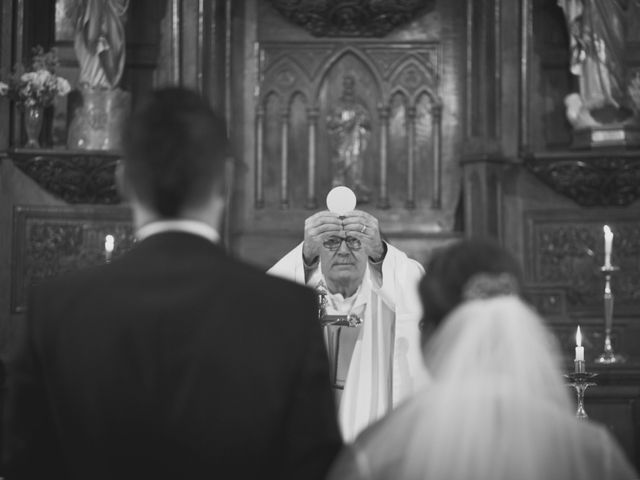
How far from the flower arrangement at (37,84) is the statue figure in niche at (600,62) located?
3.92 m

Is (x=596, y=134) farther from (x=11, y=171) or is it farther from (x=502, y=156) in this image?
(x=11, y=171)

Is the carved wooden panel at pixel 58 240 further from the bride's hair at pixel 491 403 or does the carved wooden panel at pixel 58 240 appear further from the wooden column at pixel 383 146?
the bride's hair at pixel 491 403


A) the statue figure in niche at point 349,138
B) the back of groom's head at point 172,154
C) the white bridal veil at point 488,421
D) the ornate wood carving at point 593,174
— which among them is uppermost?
the statue figure in niche at point 349,138

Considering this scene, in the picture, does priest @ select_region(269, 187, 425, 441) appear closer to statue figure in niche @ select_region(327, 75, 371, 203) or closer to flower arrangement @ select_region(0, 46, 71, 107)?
flower arrangement @ select_region(0, 46, 71, 107)

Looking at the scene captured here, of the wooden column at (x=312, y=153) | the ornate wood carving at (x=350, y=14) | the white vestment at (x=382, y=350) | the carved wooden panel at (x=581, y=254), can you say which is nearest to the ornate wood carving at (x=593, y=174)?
the carved wooden panel at (x=581, y=254)

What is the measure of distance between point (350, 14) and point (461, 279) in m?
7.28

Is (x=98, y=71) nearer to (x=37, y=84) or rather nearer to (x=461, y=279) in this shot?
(x=37, y=84)

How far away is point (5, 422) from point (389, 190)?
24.1 ft

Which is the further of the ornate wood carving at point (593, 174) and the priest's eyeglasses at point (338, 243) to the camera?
the ornate wood carving at point (593, 174)

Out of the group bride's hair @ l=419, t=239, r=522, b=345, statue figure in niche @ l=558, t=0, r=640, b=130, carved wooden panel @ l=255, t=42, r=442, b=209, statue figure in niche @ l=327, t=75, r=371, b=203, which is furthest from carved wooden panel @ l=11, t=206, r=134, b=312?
bride's hair @ l=419, t=239, r=522, b=345

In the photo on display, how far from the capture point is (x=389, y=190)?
10.0 metres

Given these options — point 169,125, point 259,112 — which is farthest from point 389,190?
point 169,125

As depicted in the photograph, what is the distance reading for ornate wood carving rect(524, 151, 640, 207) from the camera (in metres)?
9.25

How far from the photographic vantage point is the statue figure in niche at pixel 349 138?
9953mm
